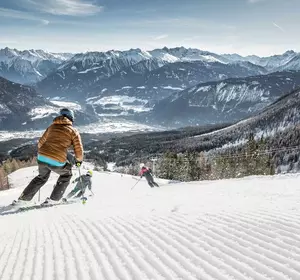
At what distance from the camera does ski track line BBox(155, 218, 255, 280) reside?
5098mm

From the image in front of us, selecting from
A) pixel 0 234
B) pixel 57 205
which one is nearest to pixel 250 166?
pixel 57 205

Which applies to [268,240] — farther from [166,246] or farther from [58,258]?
[58,258]

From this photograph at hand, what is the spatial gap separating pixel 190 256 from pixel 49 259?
7.81 feet

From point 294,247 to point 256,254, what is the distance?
2.05ft

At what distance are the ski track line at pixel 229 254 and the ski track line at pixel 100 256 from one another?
60.8 inches

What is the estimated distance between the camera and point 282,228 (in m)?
6.94

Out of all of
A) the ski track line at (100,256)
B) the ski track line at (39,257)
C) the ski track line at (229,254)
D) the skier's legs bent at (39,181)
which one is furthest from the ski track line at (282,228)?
the skier's legs bent at (39,181)

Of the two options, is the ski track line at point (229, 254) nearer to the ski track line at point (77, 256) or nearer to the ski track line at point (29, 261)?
the ski track line at point (77, 256)

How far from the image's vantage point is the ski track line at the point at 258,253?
16.2ft

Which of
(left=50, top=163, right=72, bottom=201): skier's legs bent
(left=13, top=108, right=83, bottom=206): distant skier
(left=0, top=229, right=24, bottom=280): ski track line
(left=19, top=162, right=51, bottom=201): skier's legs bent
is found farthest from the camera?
(left=50, top=163, right=72, bottom=201): skier's legs bent

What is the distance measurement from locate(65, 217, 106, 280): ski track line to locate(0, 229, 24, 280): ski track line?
112 centimetres

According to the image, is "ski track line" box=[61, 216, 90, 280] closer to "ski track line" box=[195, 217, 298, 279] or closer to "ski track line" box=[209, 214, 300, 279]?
"ski track line" box=[195, 217, 298, 279]

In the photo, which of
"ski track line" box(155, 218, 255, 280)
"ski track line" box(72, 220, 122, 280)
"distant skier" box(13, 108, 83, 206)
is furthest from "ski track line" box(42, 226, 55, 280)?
"distant skier" box(13, 108, 83, 206)

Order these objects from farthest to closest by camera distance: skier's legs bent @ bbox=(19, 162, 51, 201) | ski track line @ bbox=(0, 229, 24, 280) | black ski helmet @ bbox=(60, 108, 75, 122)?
skier's legs bent @ bbox=(19, 162, 51, 201)
black ski helmet @ bbox=(60, 108, 75, 122)
ski track line @ bbox=(0, 229, 24, 280)
